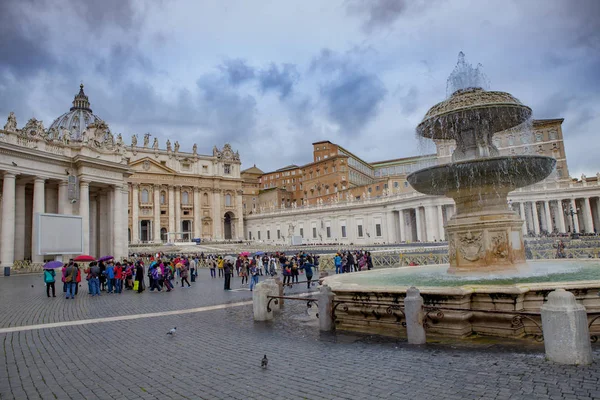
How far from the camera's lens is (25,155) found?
2789 centimetres

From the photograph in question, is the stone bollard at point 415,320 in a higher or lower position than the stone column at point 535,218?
lower

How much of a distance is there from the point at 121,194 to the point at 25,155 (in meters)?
8.47

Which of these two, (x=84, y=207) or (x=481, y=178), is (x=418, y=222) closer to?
(x=84, y=207)

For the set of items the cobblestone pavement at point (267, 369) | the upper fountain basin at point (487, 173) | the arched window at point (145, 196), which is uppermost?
the arched window at point (145, 196)

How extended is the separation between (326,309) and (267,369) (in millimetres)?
2531

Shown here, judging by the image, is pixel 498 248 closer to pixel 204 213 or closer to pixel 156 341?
pixel 156 341

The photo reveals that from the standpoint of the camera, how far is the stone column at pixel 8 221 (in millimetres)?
26500

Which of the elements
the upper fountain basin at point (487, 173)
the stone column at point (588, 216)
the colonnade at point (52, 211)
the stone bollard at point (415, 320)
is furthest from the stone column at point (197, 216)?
the stone bollard at point (415, 320)

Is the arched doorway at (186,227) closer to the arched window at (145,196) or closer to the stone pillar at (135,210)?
the arched window at (145,196)

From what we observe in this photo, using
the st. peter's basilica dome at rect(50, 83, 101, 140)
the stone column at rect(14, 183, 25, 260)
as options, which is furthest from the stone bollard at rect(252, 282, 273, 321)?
the st. peter's basilica dome at rect(50, 83, 101, 140)

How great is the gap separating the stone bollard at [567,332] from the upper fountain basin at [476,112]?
559 cm

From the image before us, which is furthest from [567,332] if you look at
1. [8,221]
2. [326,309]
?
[8,221]

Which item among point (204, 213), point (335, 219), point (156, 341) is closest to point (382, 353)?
point (156, 341)

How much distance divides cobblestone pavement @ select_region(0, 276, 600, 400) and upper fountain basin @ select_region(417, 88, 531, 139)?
5591 millimetres
